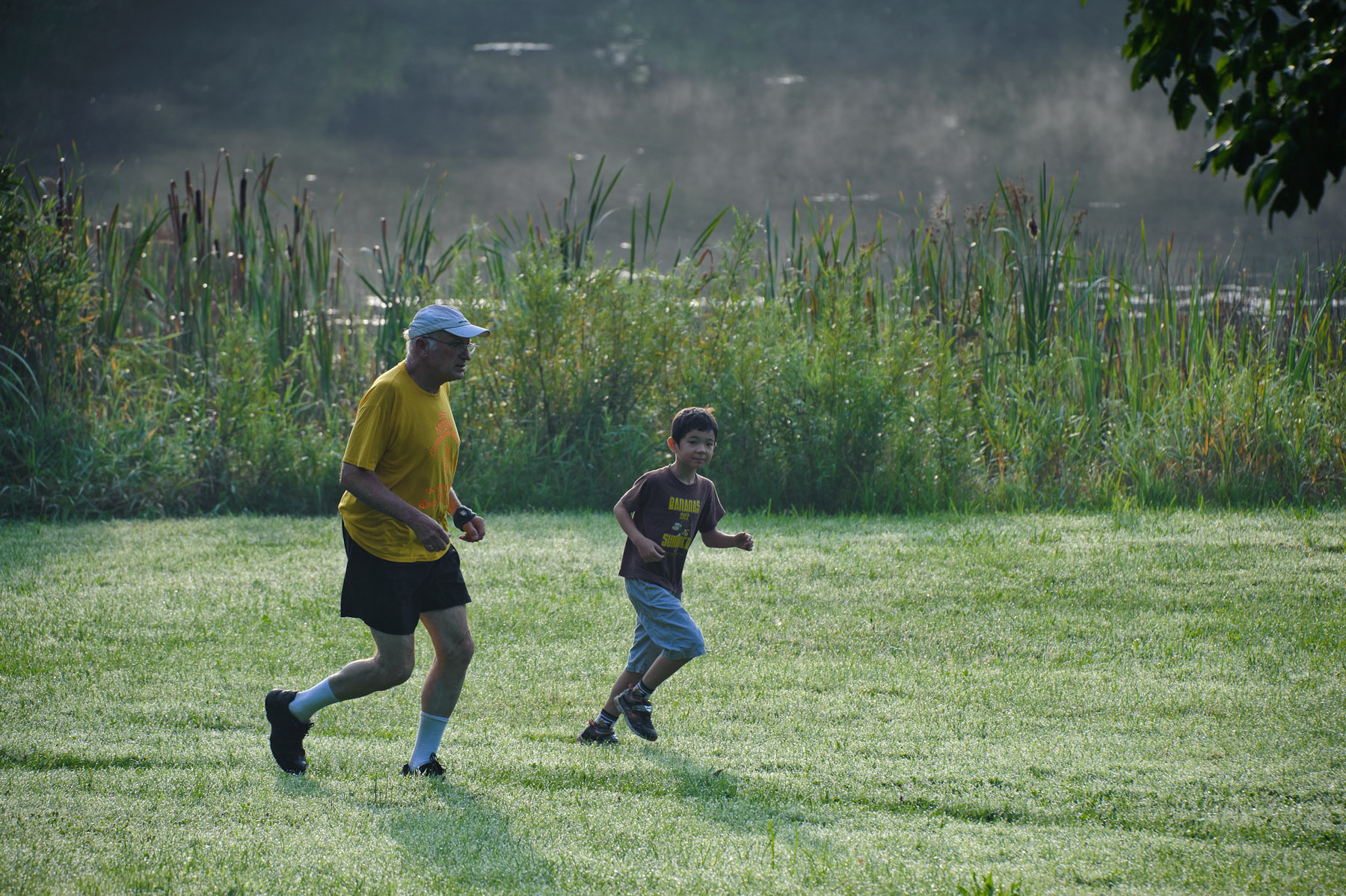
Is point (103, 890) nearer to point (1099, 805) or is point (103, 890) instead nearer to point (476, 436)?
point (1099, 805)

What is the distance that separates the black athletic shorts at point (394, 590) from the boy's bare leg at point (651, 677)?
100 centimetres

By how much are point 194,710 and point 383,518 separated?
1.87m

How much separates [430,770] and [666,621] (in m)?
1.15

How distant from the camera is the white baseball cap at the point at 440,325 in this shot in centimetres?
457

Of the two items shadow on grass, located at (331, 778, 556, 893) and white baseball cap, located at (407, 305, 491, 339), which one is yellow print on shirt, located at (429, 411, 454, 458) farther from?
shadow on grass, located at (331, 778, 556, 893)

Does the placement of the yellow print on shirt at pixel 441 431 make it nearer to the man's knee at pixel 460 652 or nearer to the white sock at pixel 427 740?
the man's knee at pixel 460 652

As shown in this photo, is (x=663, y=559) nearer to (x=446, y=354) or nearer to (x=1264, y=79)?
(x=446, y=354)

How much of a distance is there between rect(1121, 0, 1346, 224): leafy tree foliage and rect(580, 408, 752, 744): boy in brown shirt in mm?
2486

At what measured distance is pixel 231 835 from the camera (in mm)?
4039

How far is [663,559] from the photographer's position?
513cm

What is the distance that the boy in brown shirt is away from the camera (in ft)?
16.7

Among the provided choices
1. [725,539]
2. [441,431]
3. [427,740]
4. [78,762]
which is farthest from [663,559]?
[78,762]

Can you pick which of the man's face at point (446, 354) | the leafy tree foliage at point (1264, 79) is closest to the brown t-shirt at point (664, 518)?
→ the man's face at point (446, 354)

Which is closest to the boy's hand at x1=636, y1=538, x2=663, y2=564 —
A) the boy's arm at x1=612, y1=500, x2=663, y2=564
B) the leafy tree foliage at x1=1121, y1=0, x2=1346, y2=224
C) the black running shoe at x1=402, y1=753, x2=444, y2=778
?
the boy's arm at x1=612, y1=500, x2=663, y2=564
